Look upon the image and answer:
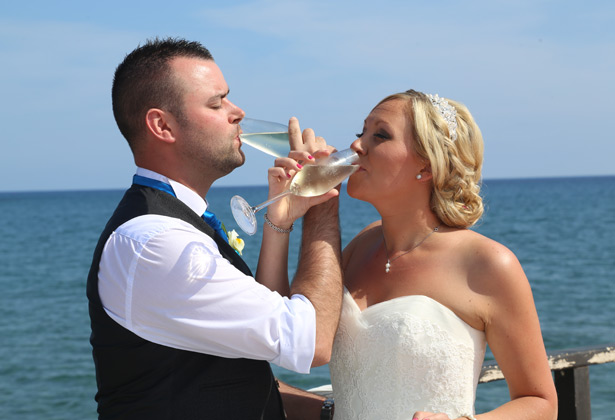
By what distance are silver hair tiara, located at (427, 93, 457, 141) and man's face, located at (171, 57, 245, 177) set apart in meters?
1.00

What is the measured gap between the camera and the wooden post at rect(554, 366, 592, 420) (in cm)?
432

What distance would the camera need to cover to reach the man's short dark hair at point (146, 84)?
302 cm

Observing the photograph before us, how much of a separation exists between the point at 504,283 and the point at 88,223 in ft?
220

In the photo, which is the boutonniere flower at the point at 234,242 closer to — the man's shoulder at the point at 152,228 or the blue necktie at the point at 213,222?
the blue necktie at the point at 213,222

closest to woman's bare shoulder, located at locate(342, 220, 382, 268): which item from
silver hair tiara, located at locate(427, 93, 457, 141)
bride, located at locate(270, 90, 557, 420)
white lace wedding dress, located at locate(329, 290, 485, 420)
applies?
bride, located at locate(270, 90, 557, 420)

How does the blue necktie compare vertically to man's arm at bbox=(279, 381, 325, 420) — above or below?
above

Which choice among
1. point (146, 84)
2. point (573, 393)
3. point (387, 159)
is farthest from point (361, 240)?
point (573, 393)

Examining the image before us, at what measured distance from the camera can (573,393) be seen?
4324mm

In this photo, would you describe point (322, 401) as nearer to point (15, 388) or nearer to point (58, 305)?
point (15, 388)

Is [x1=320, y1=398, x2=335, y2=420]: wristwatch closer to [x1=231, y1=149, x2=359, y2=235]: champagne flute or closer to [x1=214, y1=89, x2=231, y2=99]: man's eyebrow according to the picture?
[x1=231, y1=149, x2=359, y2=235]: champagne flute

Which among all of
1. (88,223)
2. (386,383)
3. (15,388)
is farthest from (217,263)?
(88,223)

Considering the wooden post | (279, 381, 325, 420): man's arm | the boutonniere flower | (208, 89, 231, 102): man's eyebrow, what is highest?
(208, 89, 231, 102): man's eyebrow

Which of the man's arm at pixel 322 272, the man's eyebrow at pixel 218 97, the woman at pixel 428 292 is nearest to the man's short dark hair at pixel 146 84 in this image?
the man's eyebrow at pixel 218 97

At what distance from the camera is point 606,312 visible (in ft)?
60.6
